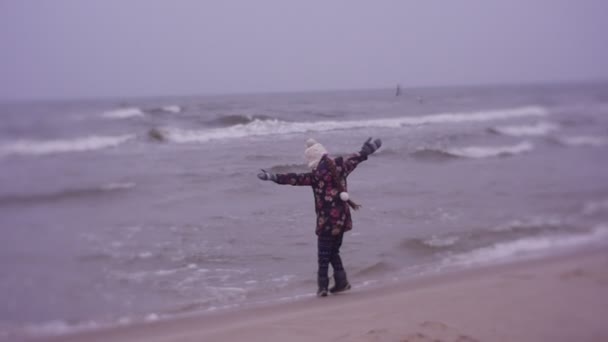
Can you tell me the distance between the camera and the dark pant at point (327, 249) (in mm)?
5262

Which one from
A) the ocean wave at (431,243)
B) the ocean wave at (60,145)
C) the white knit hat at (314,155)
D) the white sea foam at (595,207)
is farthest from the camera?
the ocean wave at (60,145)

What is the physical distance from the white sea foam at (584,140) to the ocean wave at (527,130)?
67.1 inches

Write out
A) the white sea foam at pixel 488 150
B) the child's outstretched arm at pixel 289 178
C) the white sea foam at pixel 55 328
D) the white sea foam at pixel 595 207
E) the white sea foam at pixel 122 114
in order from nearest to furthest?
the white sea foam at pixel 55 328
the child's outstretched arm at pixel 289 178
the white sea foam at pixel 595 207
the white sea foam at pixel 488 150
the white sea foam at pixel 122 114

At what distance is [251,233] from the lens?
7.83 meters

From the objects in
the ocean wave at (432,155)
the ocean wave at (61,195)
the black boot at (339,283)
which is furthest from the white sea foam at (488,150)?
the black boot at (339,283)

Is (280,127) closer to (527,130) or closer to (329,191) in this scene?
(527,130)

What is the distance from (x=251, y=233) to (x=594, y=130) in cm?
1725

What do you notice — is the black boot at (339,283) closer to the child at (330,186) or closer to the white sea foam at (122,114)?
the child at (330,186)

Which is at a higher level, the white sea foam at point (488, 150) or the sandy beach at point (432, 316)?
the white sea foam at point (488, 150)

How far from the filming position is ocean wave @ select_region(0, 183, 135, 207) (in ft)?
33.1

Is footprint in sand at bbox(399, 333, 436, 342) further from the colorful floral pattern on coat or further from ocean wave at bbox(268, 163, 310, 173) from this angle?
ocean wave at bbox(268, 163, 310, 173)

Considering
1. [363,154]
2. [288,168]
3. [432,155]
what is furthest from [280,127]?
[363,154]


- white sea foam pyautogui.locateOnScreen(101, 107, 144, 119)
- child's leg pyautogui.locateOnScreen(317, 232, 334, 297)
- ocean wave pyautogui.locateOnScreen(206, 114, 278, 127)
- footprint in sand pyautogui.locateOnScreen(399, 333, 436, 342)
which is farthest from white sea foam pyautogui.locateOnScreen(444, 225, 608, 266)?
white sea foam pyautogui.locateOnScreen(101, 107, 144, 119)

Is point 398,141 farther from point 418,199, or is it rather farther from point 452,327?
point 452,327
